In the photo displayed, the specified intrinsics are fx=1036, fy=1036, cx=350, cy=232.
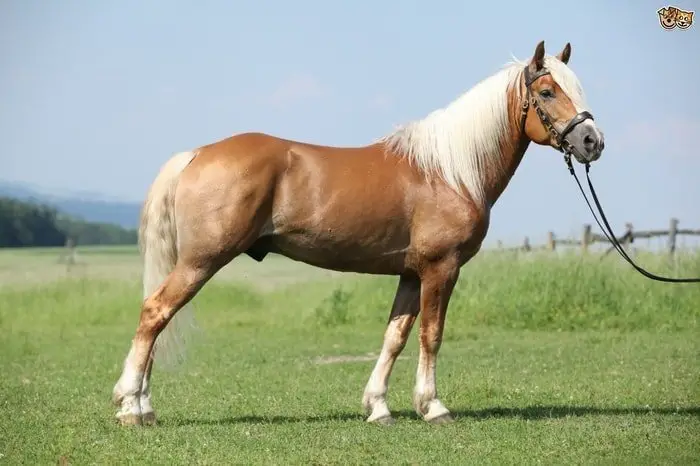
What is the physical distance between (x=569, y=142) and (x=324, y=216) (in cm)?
199

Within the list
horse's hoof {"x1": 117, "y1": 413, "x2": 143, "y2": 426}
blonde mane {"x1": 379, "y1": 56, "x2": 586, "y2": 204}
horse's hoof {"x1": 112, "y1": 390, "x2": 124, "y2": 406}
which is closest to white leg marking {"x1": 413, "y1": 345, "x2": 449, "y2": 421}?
blonde mane {"x1": 379, "y1": 56, "x2": 586, "y2": 204}

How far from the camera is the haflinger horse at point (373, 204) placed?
7543 mm

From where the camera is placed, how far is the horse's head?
7.93 metres

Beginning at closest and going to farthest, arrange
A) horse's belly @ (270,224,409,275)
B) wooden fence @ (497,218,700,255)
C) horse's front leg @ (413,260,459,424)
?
1. horse's belly @ (270,224,409,275)
2. horse's front leg @ (413,260,459,424)
3. wooden fence @ (497,218,700,255)

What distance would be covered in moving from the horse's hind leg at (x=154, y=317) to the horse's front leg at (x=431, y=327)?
1.69 m

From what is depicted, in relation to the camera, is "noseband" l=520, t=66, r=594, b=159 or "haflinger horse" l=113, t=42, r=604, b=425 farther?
"noseband" l=520, t=66, r=594, b=159

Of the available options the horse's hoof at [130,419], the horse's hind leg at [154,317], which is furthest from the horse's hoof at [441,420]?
the horse's hoof at [130,419]

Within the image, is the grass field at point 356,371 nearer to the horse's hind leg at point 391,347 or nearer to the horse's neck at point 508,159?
the horse's hind leg at point 391,347

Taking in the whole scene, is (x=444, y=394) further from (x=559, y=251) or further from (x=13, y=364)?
(x=559, y=251)

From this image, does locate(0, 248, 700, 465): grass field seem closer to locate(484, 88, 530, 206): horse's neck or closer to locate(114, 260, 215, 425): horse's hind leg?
locate(114, 260, 215, 425): horse's hind leg

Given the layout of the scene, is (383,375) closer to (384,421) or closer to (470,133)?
(384,421)

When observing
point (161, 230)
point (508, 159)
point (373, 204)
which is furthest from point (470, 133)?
point (161, 230)

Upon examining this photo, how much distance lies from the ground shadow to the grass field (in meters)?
0.03

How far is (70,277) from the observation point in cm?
2388
